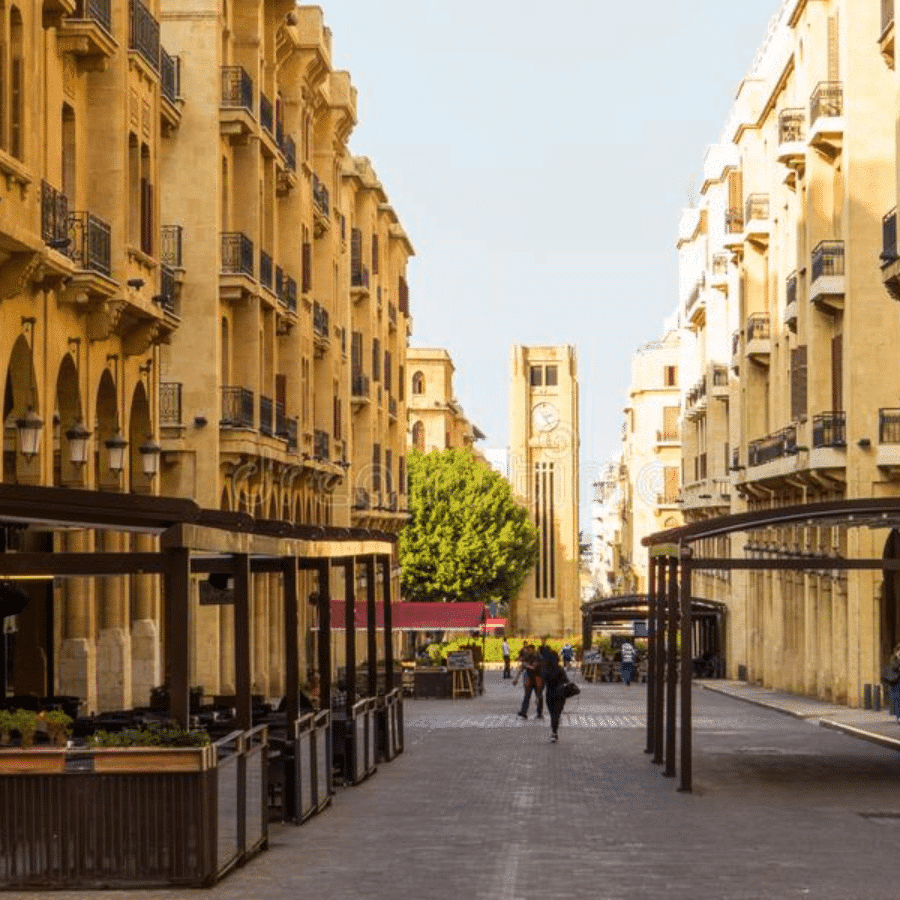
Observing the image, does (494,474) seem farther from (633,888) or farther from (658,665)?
(633,888)

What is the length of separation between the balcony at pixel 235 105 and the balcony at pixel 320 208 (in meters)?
14.5

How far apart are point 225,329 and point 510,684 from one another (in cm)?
2702

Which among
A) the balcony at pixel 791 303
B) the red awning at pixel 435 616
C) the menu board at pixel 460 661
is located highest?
the balcony at pixel 791 303

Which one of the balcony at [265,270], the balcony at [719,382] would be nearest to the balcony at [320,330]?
the balcony at [265,270]

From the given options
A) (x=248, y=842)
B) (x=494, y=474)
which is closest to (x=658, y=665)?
(x=248, y=842)

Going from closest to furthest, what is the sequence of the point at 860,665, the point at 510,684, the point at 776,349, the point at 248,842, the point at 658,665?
the point at 248,842 → the point at 658,665 → the point at 860,665 → the point at 776,349 → the point at 510,684

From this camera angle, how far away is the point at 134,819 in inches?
679

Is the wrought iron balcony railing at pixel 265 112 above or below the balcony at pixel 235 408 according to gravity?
above

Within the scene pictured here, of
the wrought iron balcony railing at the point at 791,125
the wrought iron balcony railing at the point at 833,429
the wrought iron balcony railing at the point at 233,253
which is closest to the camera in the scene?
the wrought iron balcony railing at the point at 233,253

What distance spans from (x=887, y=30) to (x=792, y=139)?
548 inches

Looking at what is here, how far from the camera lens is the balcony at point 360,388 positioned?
77.9 m

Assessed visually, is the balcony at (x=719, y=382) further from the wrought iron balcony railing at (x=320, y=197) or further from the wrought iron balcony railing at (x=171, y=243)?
the wrought iron balcony railing at (x=171, y=243)

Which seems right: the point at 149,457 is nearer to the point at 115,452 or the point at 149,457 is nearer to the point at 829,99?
the point at 115,452

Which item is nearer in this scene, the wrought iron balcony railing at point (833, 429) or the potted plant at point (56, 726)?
the potted plant at point (56, 726)
